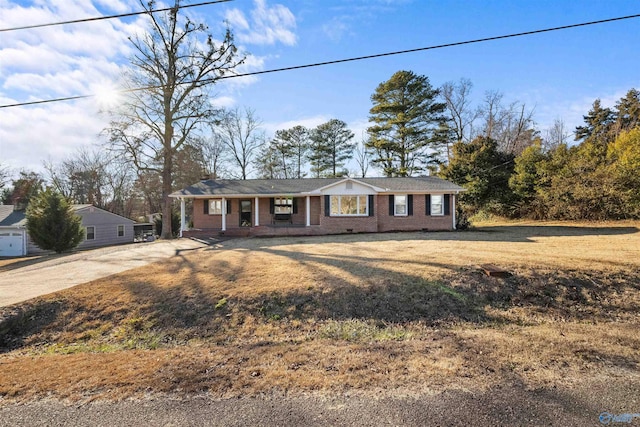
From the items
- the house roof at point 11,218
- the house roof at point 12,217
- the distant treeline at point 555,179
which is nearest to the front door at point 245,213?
the house roof at point 12,217

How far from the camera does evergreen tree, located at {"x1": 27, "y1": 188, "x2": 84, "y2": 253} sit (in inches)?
711

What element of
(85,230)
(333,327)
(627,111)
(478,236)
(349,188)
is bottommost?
(333,327)

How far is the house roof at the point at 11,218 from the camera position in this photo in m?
23.0

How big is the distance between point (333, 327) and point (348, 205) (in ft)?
42.7

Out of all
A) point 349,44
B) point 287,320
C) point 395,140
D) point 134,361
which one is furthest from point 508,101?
point 134,361

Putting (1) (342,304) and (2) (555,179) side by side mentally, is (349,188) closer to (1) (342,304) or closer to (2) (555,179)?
(1) (342,304)

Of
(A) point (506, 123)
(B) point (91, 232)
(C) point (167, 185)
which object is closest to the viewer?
(C) point (167, 185)

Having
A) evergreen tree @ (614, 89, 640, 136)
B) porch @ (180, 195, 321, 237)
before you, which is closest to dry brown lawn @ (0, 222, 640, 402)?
porch @ (180, 195, 321, 237)

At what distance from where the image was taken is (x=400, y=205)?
18.3m

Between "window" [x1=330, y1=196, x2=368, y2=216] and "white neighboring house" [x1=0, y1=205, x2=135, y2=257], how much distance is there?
1714 centimetres

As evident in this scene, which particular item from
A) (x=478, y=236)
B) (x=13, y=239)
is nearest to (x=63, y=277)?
(x=478, y=236)

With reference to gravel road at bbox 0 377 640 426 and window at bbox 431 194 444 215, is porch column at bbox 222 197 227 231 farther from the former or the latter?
gravel road at bbox 0 377 640 426

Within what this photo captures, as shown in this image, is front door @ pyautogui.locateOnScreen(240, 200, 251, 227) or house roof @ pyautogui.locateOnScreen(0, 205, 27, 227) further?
house roof @ pyautogui.locateOnScreen(0, 205, 27, 227)

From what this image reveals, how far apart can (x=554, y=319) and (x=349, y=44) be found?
8160 mm
